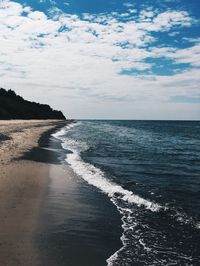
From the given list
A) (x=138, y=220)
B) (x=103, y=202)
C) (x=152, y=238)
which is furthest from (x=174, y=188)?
(x=152, y=238)

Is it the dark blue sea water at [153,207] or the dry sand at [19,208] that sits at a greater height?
the dry sand at [19,208]

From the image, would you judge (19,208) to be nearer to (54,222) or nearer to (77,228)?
(54,222)

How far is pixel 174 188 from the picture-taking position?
569 inches

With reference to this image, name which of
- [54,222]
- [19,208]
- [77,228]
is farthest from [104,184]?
[77,228]

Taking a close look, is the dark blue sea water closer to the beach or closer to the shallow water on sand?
the shallow water on sand

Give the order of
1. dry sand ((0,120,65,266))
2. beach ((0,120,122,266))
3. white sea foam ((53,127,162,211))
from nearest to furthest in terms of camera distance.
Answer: dry sand ((0,120,65,266)) < beach ((0,120,122,266)) < white sea foam ((53,127,162,211))

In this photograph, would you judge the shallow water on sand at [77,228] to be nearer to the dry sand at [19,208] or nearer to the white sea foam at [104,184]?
the dry sand at [19,208]

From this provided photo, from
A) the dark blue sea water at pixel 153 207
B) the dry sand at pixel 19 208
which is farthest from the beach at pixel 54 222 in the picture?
the dark blue sea water at pixel 153 207

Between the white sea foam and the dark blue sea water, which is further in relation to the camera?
the white sea foam

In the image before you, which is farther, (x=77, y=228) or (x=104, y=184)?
(x=104, y=184)

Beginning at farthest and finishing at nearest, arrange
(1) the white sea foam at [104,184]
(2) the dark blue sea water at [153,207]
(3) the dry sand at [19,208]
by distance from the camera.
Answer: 1. (1) the white sea foam at [104,184]
2. (2) the dark blue sea water at [153,207]
3. (3) the dry sand at [19,208]

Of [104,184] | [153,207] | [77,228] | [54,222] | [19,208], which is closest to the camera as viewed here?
[77,228]

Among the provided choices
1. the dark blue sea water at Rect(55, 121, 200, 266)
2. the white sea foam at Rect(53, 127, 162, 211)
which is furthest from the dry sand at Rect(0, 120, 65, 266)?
the white sea foam at Rect(53, 127, 162, 211)

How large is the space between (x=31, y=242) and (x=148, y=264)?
256 centimetres
